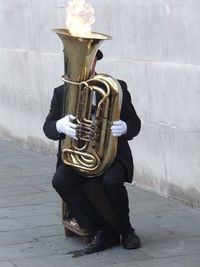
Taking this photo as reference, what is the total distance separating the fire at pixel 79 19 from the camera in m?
6.36

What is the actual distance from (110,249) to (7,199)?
6.85 ft

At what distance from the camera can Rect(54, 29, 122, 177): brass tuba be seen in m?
6.26

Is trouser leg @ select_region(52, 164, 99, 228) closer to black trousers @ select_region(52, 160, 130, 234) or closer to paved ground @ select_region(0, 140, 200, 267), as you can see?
black trousers @ select_region(52, 160, 130, 234)

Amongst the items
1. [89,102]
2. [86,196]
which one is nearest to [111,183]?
[86,196]

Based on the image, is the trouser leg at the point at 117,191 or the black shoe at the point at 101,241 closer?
the trouser leg at the point at 117,191

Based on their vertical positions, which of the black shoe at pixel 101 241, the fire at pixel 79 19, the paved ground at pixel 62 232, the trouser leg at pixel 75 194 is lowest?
the paved ground at pixel 62 232

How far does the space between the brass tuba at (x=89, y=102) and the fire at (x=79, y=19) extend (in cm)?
6

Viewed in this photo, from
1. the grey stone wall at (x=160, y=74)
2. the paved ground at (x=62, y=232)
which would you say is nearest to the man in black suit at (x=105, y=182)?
the paved ground at (x=62, y=232)

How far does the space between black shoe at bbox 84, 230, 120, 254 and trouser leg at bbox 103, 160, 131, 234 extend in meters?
0.16

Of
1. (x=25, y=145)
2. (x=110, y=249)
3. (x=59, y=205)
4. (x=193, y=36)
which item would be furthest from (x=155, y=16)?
(x=25, y=145)

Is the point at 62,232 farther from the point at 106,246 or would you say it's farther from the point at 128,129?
the point at 128,129

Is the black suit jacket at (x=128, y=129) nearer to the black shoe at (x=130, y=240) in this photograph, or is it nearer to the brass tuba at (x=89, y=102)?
the brass tuba at (x=89, y=102)

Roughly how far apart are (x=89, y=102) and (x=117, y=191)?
2.16ft

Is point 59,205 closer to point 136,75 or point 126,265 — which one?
point 136,75
